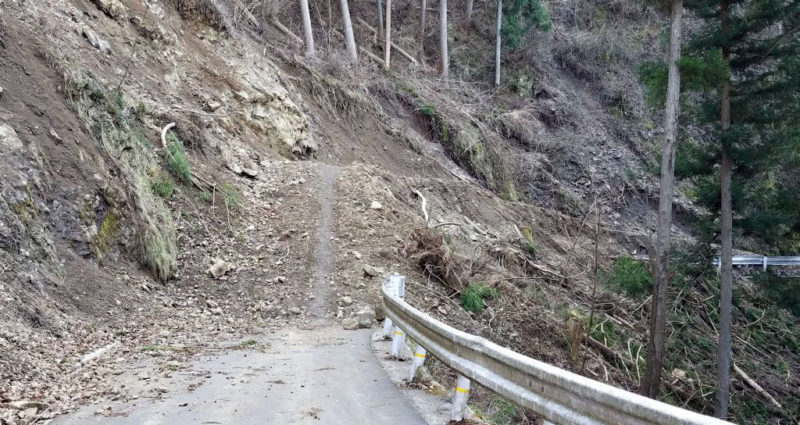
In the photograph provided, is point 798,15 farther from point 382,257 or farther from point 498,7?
point 498,7

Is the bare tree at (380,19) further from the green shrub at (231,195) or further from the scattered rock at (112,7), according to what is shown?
the green shrub at (231,195)

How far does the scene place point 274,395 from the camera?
6.52 m

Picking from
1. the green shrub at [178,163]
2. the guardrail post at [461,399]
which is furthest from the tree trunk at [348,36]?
the guardrail post at [461,399]

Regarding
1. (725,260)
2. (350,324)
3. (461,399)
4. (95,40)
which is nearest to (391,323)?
(350,324)

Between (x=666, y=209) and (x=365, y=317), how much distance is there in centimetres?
729

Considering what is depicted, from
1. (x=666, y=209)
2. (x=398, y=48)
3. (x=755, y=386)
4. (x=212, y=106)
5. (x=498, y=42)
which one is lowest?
(x=755, y=386)

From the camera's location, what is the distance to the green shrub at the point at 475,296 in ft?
48.2

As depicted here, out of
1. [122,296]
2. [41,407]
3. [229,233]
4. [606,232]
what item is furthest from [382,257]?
[606,232]

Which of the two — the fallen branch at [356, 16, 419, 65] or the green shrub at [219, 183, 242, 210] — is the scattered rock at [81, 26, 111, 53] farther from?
the fallen branch at [356, 16, 419, 65]

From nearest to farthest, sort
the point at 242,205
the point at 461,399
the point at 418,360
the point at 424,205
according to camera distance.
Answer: the point at 461,399 < the point at 418,360 < the point at 242,205 < the point at 424,205

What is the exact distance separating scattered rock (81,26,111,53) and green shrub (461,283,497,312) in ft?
37.0

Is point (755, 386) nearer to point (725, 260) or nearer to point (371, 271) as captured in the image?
point (725, 260)

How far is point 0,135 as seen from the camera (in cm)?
1058

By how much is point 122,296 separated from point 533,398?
835 centimetres
